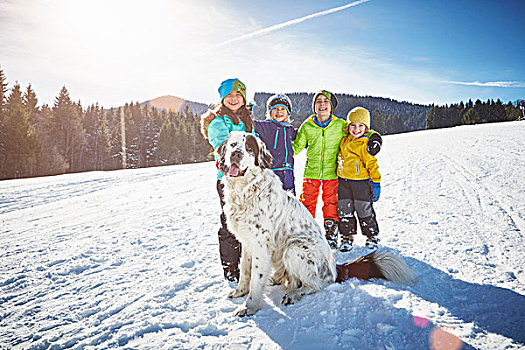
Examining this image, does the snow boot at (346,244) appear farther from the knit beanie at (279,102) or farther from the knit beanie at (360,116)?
the knit beanie at (279,102)

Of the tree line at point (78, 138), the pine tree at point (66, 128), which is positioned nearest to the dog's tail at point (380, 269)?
the tree line at point (78, 138)

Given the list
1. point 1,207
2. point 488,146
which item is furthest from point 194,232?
point 488,146

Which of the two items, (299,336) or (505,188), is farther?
(505,188)

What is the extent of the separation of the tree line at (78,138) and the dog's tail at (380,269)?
3606 cm

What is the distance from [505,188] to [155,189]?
1048 cm

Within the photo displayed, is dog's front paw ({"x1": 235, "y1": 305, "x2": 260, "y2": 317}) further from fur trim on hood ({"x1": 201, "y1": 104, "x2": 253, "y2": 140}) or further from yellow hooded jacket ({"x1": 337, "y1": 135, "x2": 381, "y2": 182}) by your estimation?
yellow hooded jacket ({"x1": 337, "y1": 135, "x2": 381, "y2": 182})

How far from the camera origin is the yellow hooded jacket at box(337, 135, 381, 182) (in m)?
4.02

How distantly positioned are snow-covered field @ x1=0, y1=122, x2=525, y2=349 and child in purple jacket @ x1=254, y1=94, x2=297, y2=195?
61.2 inches

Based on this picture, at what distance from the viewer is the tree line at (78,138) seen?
1157 inches

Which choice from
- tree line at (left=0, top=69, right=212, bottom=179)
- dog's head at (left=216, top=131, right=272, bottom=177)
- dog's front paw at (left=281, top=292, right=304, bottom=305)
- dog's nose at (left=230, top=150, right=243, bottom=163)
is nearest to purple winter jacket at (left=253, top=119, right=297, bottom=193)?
dog's head at (left=216, top=131, right=272, bottom=177)

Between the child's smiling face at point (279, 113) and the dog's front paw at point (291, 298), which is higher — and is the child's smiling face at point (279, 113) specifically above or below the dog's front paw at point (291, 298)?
above

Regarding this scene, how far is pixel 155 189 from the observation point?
992cm

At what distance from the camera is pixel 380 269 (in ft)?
9.88

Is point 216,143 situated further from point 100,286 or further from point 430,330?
point 430,330
